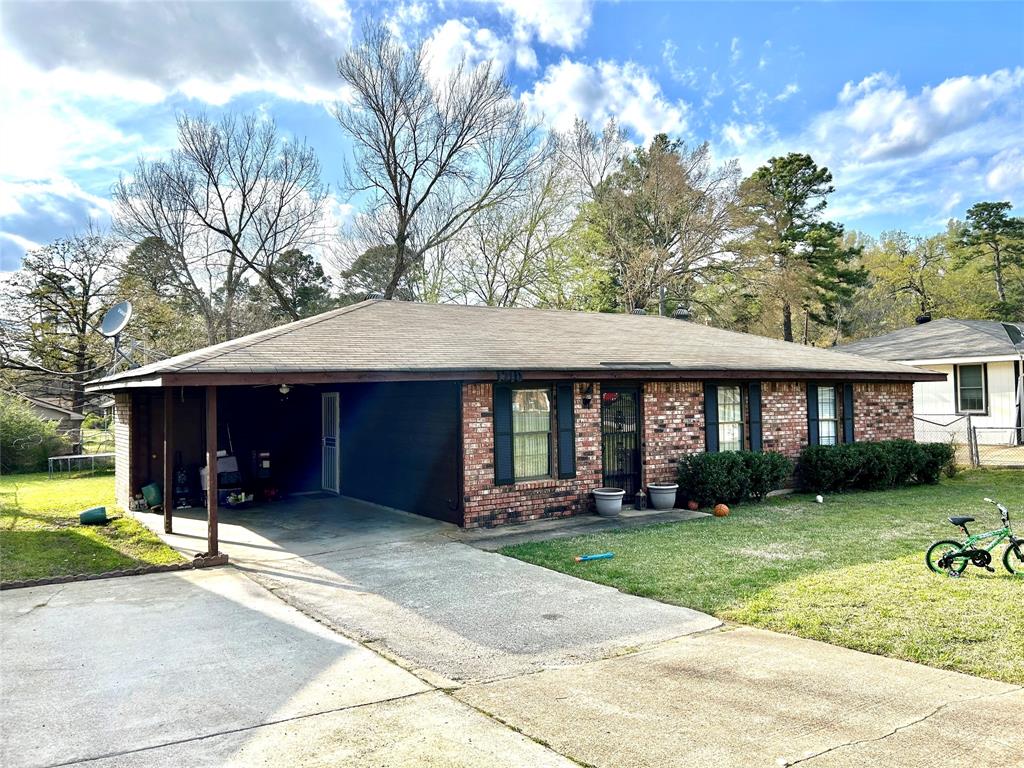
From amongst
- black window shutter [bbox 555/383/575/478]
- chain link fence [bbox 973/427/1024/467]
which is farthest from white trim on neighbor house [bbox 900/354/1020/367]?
black window shutter [bbox 555/383/575/478]

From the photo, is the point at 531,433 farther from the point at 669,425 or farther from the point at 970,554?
the point at 970,554

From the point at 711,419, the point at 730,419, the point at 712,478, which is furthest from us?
the point at 730,419

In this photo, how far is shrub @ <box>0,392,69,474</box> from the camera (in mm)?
19531

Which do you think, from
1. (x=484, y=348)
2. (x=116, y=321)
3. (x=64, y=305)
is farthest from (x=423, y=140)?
(x=484, y=348)

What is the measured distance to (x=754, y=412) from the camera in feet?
40.5

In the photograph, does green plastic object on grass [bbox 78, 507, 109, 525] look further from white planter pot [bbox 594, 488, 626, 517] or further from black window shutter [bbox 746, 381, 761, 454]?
black window shutter [bbox 746, 381, 761, 454]

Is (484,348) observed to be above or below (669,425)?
above

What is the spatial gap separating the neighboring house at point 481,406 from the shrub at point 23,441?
926cm

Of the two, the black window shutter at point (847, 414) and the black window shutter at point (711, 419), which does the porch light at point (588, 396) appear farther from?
the black window shutter at point (847, 414)

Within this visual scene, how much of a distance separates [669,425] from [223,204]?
22860 millimetres

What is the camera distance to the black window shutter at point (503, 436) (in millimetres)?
9734

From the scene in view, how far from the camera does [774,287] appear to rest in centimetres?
2853

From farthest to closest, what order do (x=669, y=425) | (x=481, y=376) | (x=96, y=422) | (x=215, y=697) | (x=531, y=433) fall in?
1. (x=96, y=422)
2. (x=669, y=425)
3. (x=531, y=433)
4. (x=481, y=376)
5. (x=215, y=697)

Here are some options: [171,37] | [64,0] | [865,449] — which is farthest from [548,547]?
[171,37]
